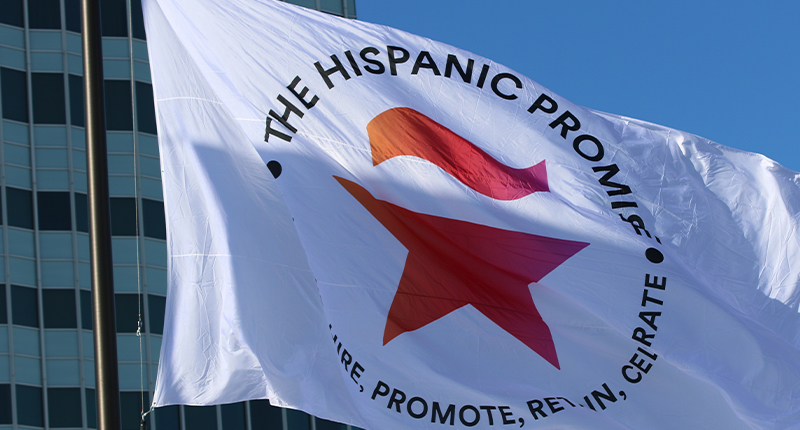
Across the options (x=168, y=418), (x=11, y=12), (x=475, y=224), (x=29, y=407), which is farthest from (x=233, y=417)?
(x=475, y=224)

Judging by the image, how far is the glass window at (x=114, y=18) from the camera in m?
32.8

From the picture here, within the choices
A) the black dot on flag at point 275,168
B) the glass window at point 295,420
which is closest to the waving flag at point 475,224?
the black dot on flag at point 275,168

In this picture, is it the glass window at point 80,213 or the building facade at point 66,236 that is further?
the glass window at point 80,213

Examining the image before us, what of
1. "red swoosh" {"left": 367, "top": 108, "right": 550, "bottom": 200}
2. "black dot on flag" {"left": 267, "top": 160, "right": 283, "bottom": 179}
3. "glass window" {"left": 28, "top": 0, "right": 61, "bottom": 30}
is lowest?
"glass window" {"left": 28, "top": 0, "right": 61, "bottom": 30}

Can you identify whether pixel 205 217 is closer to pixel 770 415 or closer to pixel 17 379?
pixel 770 415

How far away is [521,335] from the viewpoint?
27.1ft

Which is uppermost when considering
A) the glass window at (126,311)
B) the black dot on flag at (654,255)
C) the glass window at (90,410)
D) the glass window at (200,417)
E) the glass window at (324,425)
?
the black dot on flag at (654,255)

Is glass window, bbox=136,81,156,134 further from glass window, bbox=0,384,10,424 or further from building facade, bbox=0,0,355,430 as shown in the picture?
glass window, bbox=0,384,10,424

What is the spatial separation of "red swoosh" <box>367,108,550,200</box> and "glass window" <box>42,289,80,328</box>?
23.9 m

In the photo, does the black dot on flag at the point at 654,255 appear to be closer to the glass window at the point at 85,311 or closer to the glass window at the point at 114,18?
the glass window at the point at 85,311

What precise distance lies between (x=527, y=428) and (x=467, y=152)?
2.19 metres

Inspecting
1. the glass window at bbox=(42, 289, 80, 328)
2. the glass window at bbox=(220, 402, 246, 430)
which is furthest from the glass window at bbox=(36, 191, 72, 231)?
the glass window at bbox=(220, 402, 246, 430)

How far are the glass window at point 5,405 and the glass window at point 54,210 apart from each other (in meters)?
4.78

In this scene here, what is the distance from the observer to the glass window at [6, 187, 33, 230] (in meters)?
30.5
